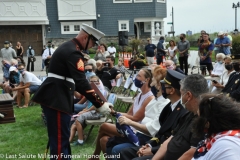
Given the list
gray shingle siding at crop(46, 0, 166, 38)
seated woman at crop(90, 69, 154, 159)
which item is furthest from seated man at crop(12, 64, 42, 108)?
gray shingle siding at crop(46, 0, 166, 38)

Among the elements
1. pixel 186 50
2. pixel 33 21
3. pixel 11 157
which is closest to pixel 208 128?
pixel 11 157

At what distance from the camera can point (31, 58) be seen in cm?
2055

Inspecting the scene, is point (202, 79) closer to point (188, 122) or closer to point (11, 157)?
point (188, 122)

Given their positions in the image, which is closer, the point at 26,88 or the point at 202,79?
the point at 202,79

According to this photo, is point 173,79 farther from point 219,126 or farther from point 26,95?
point 26,95

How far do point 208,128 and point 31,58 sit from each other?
63.1ft

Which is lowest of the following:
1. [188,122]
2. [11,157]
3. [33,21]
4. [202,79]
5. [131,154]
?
[11,157]

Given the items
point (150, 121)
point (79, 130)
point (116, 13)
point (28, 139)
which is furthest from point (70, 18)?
point (150, 121)

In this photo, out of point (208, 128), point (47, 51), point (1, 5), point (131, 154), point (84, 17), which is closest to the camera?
point (208, 128)

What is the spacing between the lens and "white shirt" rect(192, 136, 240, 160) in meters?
2.04

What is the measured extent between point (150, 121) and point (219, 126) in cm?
196

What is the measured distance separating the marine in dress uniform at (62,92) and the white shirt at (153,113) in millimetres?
516

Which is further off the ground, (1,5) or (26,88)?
(1,5)

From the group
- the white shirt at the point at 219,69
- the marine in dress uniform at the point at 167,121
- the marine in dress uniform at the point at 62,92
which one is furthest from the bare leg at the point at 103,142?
the white shirt at the point at 219,69
